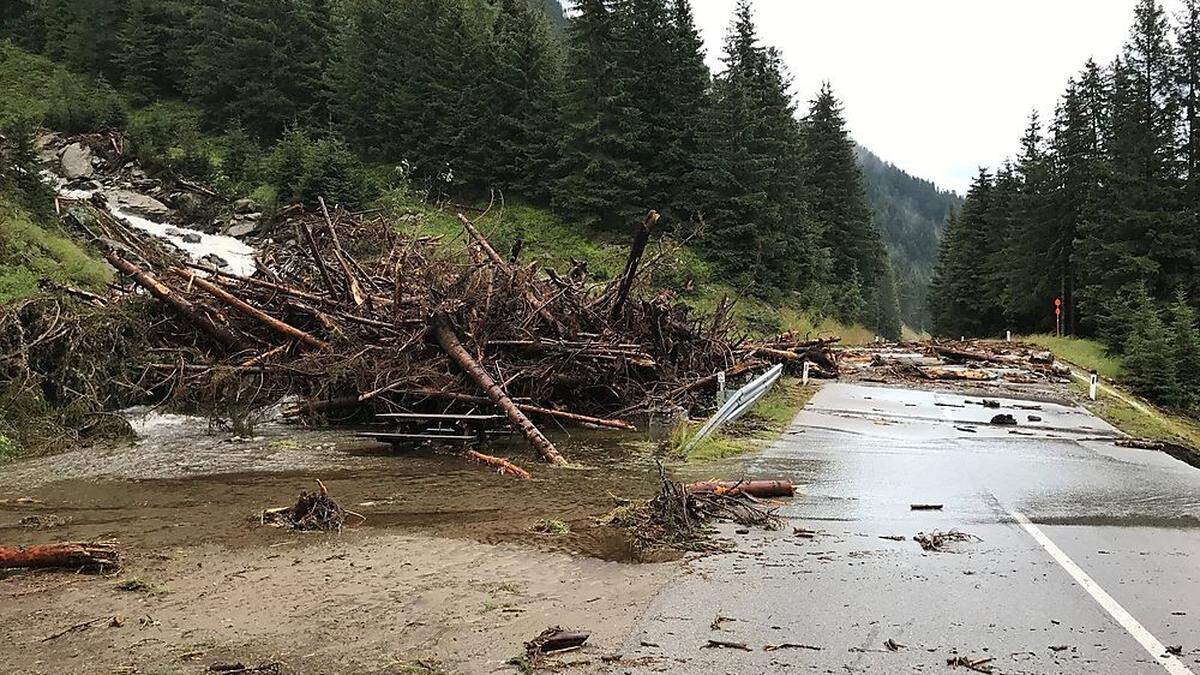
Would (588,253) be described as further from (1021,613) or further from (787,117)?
(1021,613)

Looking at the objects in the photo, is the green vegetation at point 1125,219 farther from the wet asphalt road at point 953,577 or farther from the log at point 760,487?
the log at point 760,487

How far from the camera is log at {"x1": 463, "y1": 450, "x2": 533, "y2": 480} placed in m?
8.85

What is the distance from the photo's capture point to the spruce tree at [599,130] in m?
35.9

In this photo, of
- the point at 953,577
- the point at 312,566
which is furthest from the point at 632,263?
the point at 312,566

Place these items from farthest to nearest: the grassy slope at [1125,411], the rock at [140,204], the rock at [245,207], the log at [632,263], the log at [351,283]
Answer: the rock at [245,207]
the rock at [140,204]
the grassy slope at [1125,411]
the log at [351,283]
the log at [632,263]

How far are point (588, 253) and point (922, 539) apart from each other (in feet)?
95.2

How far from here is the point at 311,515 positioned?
6.60 meters

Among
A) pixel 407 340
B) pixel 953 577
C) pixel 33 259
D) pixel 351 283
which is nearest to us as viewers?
pixel 953 577

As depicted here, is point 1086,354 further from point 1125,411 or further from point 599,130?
point 599,130

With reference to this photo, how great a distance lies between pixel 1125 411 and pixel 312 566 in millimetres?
17908

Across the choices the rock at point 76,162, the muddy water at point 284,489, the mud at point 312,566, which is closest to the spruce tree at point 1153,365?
the muddy water at point 284,489

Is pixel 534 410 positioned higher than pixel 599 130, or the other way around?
pixel 599 130

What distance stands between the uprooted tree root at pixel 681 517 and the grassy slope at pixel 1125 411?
10275 millimetres

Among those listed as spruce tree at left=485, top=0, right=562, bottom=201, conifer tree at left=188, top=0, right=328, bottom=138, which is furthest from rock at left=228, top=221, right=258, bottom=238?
conifer tree at left=188, top=0, right=328, bottom=138
